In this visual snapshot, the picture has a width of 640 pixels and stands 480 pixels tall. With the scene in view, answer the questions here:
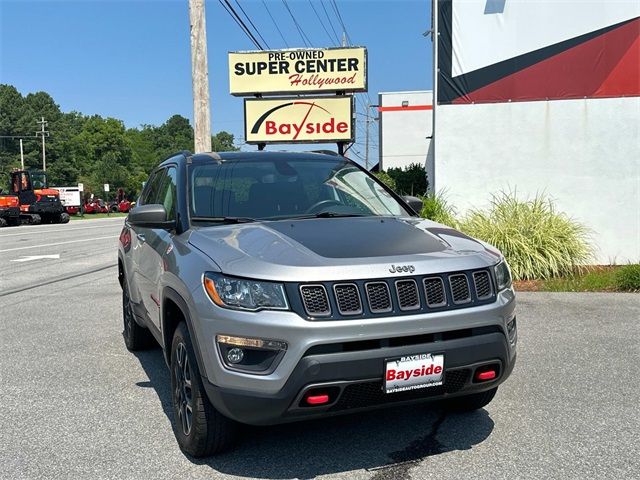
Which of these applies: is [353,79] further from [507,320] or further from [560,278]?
[507,320]

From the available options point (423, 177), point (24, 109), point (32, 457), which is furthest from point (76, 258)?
point (24, 109)

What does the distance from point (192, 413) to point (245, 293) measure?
819mm

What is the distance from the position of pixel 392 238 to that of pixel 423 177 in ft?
39.9

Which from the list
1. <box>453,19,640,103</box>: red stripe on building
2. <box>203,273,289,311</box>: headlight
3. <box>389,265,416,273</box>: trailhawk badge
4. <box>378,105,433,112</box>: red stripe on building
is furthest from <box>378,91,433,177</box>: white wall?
<box>203,273,289,311</box>: headlight

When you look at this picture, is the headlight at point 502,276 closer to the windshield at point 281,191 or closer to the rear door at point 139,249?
the windshield at point 281,191

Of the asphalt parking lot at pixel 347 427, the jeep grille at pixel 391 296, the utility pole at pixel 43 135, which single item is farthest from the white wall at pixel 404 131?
the utility pole at pixel 43 135

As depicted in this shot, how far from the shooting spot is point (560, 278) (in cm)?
911

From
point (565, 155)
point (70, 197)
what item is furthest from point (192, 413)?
point (70, 197)

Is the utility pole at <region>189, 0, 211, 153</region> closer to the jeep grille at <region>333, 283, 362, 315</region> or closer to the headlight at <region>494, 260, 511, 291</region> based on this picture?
the headlight at <region>494, 260, 511, 291</region>

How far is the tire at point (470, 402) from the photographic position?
3809mm

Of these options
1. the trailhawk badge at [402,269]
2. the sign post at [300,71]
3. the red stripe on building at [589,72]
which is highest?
the sign post at [300,71]

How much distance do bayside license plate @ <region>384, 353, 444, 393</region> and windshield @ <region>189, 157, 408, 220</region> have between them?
1369 millimetres

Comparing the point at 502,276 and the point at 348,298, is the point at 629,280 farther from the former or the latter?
the point at 348,298

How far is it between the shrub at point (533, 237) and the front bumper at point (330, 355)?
20.9 ft
